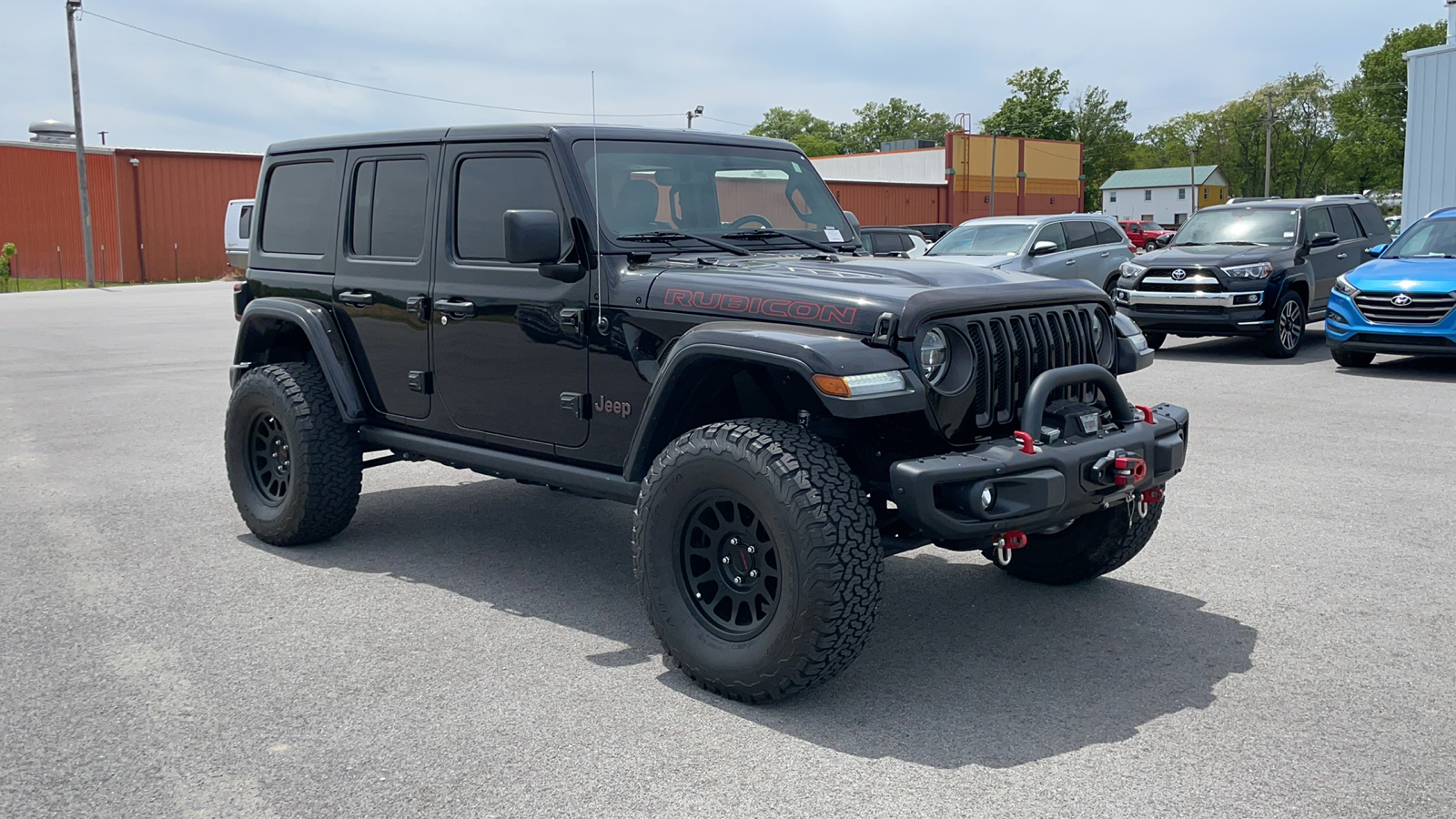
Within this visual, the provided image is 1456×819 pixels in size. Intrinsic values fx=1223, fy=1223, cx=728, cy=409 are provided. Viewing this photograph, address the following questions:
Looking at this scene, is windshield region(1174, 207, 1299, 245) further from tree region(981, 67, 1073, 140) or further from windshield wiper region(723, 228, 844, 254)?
tree region(981, 67, 1073, 140)

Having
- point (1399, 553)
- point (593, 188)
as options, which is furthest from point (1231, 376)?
point (593, 188)

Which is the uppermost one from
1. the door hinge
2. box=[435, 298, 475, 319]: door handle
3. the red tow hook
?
box=[435, 298, 475, 319]: door handle

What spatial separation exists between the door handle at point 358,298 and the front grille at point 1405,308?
10.4 metres

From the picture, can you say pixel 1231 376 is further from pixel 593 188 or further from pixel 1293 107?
pixel 1293 107

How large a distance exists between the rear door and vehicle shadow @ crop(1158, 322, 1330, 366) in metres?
1.67

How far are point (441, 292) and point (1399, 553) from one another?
4572 millimetres

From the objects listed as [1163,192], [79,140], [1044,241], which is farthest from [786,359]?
[1163,192]

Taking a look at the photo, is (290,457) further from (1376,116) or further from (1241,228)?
(1376,116)

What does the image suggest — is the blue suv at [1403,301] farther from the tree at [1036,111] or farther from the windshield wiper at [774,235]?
the tree at [1036,111]

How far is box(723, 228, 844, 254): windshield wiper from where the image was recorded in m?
5.23

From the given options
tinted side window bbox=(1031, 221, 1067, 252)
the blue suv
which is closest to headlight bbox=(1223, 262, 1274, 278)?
the blue suv

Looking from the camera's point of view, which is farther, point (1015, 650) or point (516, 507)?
point (516, 507)

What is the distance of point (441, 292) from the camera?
211 inches

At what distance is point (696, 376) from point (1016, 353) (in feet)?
3.69
